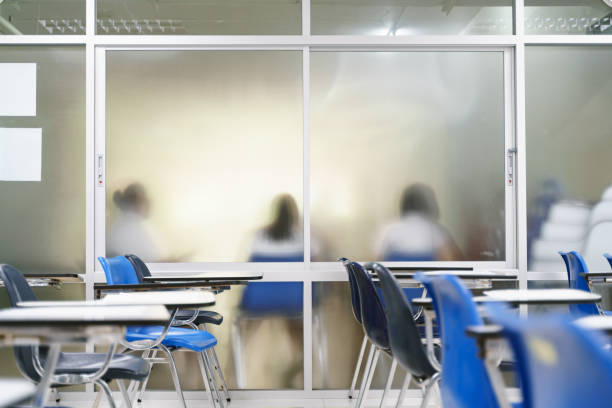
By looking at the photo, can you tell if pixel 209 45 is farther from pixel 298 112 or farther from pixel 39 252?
pixel 39 252

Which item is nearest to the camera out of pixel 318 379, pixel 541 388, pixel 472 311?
pixel 541 388

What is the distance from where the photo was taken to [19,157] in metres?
4.32

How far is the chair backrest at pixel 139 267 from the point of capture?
368 cm

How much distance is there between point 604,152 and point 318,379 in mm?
2615

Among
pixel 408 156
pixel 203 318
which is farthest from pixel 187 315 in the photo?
pixel 408 156

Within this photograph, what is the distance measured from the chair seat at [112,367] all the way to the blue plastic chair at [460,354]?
1245mm

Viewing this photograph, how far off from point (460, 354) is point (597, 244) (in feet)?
10.2

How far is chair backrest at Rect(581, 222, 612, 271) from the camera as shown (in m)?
4.38

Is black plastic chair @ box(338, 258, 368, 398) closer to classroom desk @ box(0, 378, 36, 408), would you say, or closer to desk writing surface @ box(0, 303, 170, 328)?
desk writing surface @ box(0, 303, 170, 328)

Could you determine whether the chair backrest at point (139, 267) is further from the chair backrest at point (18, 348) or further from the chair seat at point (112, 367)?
the chair backrest at point (18, 348)

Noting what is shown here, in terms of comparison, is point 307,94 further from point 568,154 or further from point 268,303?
point 568,154

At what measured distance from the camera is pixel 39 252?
4293 millimetres

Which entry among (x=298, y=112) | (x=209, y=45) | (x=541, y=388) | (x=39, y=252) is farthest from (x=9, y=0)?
(x=541, y=388)

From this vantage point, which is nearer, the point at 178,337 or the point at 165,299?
the point at 165,299
